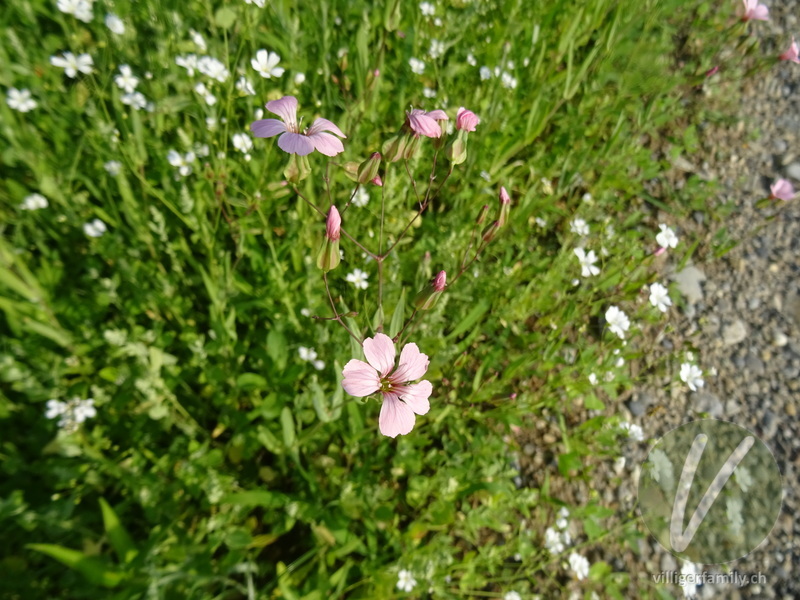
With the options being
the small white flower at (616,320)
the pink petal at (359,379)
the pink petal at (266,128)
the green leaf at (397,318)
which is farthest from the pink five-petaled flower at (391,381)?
the small white flower at (616,320)

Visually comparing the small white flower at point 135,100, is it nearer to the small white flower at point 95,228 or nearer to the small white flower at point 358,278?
the small white flower at point 95,228

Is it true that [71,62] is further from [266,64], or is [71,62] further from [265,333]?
[265,333]

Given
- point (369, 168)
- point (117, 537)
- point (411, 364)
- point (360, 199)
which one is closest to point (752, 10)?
point (360, 199)

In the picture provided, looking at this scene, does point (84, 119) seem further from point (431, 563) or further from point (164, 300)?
point (431, 563)

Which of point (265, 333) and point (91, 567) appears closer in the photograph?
point (91, 567)

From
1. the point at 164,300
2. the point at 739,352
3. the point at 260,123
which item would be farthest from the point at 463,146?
the point at 739,352

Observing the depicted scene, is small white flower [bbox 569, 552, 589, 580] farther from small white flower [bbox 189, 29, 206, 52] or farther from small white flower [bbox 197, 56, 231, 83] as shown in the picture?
small white flower [bbox 189, 29, 206, 52]
